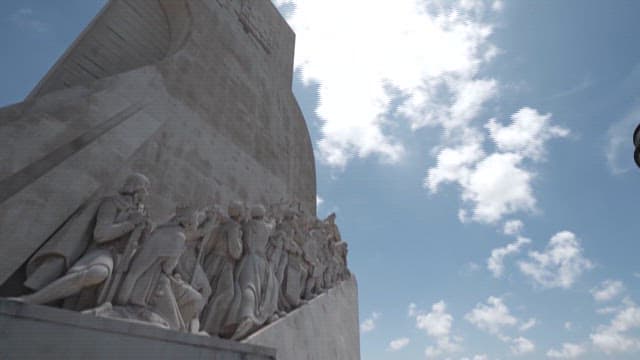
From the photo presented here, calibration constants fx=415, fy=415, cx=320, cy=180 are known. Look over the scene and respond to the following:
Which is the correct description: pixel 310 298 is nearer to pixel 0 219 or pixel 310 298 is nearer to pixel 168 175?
pixel 168 175

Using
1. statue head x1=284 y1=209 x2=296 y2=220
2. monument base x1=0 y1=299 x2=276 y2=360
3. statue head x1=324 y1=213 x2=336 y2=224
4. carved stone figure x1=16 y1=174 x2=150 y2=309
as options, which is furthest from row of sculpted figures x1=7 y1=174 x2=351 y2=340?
statue head x1=324 y1=213 x2=336 y2=224

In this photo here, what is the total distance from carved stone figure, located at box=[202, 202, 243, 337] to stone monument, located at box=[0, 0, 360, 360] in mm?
14

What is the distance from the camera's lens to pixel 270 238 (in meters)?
5.91

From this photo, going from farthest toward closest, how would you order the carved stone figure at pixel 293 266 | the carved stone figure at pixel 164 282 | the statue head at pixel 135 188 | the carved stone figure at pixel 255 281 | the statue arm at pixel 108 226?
the carved stone figure at pixel 293 266, the carved stone figure at pixel 255 281, the statue head at pixel 135 188, the statue arm at pixel 108 226, the carved stone figure at pixel 164 282

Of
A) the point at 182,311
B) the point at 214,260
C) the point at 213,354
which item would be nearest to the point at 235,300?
the point at 214,260

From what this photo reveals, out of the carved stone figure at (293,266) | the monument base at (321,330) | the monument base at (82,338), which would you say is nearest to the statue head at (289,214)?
the carved stone figure at (293,266)

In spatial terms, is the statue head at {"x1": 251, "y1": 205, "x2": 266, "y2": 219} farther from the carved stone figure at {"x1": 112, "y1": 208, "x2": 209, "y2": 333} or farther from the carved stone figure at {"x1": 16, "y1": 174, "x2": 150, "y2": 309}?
the carved stone figure at {"x1": 16, "y1": 174, "x2": 150, "y2": 309}

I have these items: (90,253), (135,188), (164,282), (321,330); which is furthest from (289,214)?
(90,253)

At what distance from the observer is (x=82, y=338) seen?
256 centimetres

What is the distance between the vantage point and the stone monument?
3117mm

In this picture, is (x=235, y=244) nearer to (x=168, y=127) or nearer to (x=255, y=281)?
(x=255, y=281)

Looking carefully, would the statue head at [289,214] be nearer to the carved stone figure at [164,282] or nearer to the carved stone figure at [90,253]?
the carved stone figure at [164,282]

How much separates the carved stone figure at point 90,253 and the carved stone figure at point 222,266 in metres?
1.19

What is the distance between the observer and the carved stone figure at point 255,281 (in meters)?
4.44
